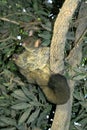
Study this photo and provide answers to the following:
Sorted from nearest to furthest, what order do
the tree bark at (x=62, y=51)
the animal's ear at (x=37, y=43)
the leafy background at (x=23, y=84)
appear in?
the tree bark at (x=62, y=51), the animal's ear at (x=37, y=43), the leafy background at (x=23, y=84)

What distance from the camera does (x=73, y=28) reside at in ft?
6.23

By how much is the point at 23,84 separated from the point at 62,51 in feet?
1.53

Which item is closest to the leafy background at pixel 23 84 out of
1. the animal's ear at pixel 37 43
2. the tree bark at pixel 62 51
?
the animal's ear at pixel 37 43

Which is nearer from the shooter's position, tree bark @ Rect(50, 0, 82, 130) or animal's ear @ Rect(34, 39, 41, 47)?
tree bark @ Rect(50, 0, 82, 130)

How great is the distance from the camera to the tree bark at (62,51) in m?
1.34

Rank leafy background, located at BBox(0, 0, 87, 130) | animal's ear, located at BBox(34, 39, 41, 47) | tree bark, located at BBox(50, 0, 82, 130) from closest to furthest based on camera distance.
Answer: tree bark, located at BBox(50, 0, 82, 130) < animal's ear, located at BBox(34, 39, 41, 47) < leafy background, located at BBox(0, 0, 87, 130)

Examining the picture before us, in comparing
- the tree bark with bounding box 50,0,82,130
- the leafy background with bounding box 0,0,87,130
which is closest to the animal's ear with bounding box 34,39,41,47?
the leafy background with bounding box 0,0,87,130

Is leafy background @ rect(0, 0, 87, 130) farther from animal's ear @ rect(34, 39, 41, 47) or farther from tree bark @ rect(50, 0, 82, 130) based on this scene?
tree bark @ rect(50, 0, 82, 130)

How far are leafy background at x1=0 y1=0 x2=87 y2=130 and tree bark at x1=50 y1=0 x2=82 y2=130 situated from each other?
13 cm

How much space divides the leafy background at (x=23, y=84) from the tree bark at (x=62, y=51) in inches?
4.9

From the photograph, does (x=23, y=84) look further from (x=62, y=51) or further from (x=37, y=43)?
(x=62, y=51)

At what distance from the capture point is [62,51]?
147cm

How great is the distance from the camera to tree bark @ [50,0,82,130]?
4.41 ft

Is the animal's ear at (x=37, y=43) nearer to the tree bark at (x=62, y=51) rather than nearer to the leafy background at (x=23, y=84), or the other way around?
the leafy background at (x=23, y=84)
